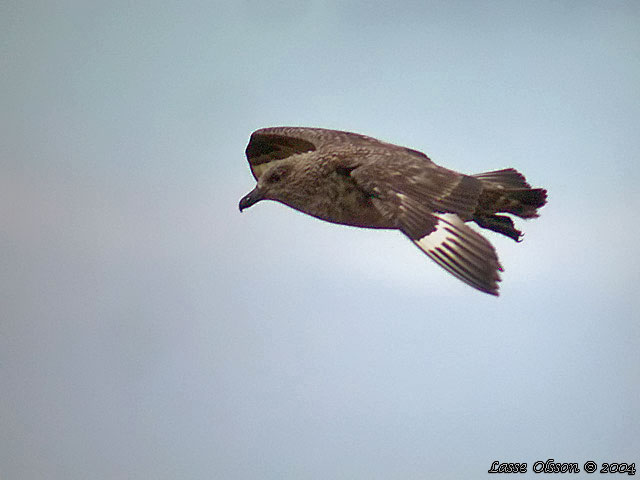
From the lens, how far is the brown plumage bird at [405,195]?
4902 millimetres

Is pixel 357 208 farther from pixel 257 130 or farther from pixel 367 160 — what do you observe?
pixel 257 130

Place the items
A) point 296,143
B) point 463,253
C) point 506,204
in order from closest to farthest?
point 463,253, point 506,204, point 296,143

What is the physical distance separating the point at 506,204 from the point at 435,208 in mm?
984

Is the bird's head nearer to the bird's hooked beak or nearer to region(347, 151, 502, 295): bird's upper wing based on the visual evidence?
the bird's hooked beak

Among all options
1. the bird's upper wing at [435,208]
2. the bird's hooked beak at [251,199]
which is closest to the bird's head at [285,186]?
the bird's hooked beak at [251,199]

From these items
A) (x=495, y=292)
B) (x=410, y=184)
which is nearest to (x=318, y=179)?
(x=410, y=184)

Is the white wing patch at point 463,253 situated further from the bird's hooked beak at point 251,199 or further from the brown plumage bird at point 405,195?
the bird's hooked beak at point 251,199

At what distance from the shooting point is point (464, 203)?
527cm

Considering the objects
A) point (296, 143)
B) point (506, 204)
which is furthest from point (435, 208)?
point (296, 143)

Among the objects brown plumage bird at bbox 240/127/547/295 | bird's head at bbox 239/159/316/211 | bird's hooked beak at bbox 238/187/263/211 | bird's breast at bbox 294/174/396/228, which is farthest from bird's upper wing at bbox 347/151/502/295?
bird's hooked beak at bbox 238/187/263/211

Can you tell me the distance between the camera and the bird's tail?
5.91 meters

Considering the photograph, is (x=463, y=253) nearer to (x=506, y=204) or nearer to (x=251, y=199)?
(x=506, y=204)

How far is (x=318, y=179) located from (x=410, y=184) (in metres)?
0.78

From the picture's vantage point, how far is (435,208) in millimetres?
5172
